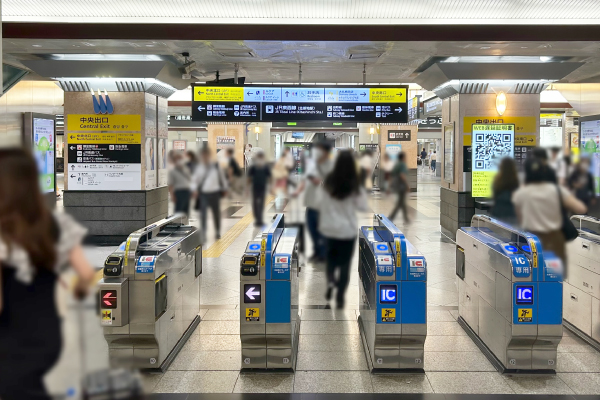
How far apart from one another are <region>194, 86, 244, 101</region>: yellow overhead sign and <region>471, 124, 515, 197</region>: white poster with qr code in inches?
59.0

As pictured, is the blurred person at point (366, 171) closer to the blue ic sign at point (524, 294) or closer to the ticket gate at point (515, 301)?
the ticket gate at point (515, 301)

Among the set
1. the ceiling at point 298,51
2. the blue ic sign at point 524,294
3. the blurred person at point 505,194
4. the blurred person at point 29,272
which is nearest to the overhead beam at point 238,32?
the ceiling at point 298,51

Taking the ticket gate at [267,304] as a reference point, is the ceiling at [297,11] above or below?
above

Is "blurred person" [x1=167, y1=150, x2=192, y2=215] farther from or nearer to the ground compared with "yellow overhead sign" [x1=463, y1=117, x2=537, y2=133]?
nearer to the ground

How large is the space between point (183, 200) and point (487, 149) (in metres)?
1.25

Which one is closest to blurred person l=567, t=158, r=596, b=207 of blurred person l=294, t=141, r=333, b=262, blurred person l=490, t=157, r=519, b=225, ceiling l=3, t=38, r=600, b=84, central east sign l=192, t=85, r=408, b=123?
blurred person l=490, t=157, r=519, b=225

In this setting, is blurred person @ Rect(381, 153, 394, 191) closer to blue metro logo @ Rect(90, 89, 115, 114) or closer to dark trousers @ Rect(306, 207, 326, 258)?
dark trousers @ Rect(306, 207, 326, 258)

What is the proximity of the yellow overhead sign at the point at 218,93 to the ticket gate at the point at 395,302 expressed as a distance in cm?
498

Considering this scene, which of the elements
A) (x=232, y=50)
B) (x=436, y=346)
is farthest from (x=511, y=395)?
(x=232, y=50)

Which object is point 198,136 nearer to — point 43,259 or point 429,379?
point 43,259

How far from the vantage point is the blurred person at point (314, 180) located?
164 cm

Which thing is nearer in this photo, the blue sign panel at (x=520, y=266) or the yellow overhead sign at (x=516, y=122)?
the yellow overhead sign at (x=516, y=122)

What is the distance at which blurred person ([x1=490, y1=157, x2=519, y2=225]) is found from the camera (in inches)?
57.6

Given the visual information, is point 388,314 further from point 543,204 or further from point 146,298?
point 543,204
